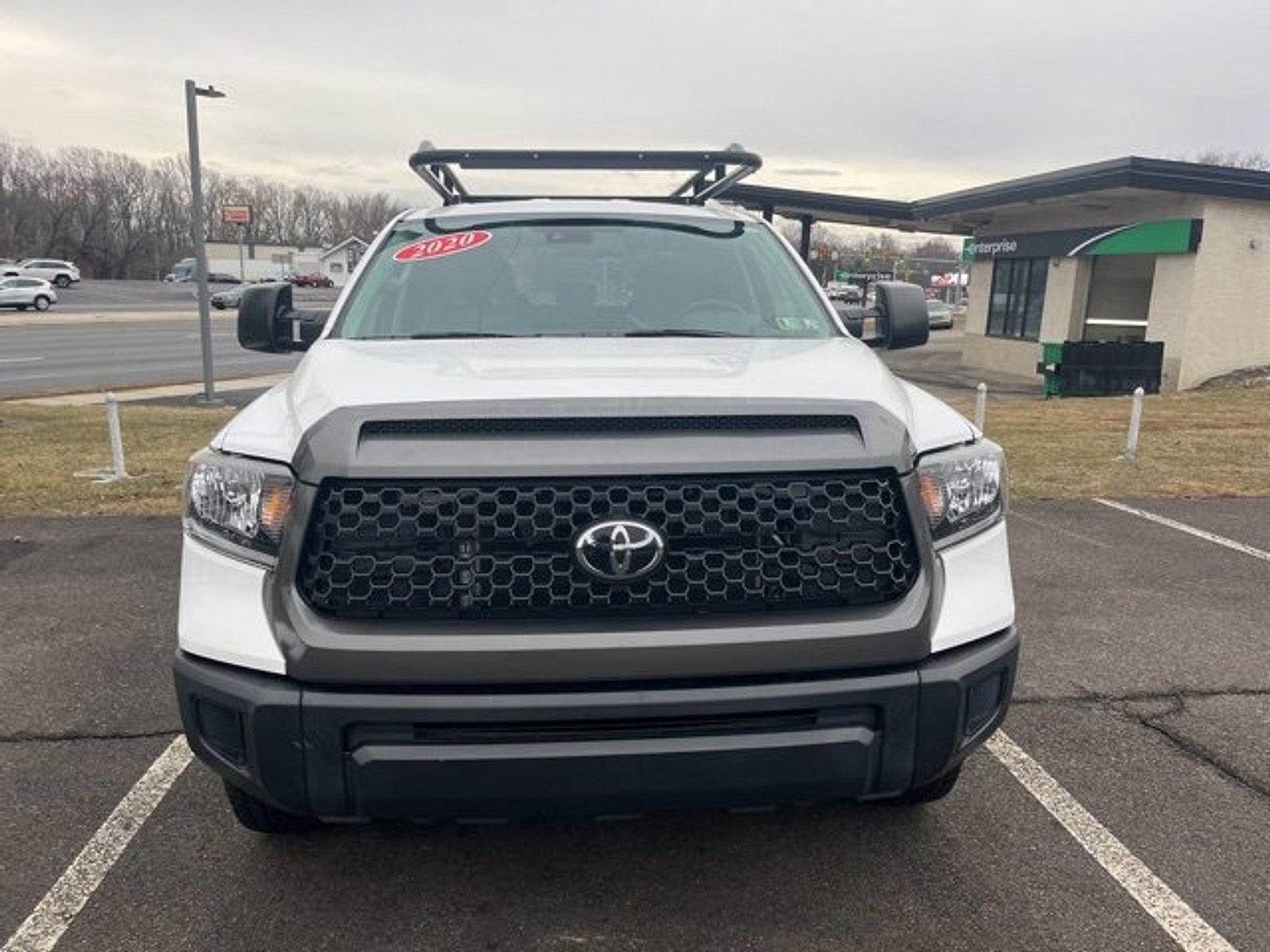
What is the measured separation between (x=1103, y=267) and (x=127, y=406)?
22481 millimetres

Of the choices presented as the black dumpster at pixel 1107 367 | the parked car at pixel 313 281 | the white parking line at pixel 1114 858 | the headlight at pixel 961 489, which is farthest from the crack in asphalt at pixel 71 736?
the parked car at pixel 313 281

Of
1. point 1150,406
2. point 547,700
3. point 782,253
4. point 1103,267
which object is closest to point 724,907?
point 547,700

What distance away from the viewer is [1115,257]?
80.6 feet

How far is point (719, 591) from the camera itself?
2227 mm

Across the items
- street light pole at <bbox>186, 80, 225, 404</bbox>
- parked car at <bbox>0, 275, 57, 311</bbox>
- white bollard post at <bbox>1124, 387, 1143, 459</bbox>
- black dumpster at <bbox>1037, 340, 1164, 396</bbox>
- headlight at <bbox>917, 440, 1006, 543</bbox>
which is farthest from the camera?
parked car at <bbox>0, 275, 57, 311</bbox>

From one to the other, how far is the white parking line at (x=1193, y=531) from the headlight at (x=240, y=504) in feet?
20.1

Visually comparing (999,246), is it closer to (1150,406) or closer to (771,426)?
(1150,406)

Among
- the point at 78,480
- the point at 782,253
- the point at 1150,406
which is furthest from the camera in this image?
the point at 1150,406

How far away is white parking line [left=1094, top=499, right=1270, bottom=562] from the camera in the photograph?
Result: 6289 mm

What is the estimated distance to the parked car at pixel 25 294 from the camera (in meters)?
48.1

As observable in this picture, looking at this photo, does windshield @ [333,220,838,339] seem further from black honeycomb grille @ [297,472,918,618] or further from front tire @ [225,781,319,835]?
front tire @ [225,781,319,835]

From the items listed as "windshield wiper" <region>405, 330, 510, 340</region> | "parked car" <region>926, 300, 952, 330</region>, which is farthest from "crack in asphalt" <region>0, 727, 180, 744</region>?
"parked car" <region>926, 300, 952, 330</region>

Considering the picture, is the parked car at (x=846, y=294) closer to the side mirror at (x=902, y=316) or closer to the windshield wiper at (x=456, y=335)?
the side mirror at (x=902, y=316)

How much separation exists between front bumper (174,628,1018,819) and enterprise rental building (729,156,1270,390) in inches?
821
